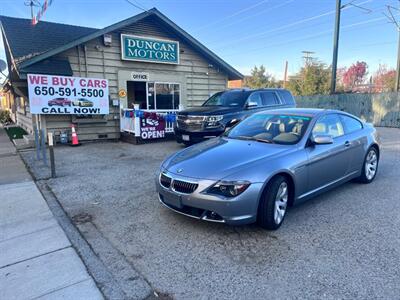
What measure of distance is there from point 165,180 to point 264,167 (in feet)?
4.17

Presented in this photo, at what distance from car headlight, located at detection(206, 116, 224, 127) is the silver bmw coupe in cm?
292

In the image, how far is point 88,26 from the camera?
14641 mm

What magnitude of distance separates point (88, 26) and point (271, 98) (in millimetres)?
10772

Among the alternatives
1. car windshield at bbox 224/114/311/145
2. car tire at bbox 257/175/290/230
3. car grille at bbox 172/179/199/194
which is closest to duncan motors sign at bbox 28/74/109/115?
car windshield at bbox 224/114/311/145

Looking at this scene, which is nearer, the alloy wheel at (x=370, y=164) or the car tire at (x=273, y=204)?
the car tire at (x=273, y=204)

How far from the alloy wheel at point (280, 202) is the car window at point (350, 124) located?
6.95ft

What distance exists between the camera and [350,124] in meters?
5.14

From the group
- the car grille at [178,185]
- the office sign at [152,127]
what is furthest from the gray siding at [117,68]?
the car grille at [178,185]

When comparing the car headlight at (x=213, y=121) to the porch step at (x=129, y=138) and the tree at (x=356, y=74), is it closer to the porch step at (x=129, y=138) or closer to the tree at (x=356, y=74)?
the porch step at (x=129, y=138)

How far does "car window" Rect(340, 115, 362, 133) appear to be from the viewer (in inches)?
197

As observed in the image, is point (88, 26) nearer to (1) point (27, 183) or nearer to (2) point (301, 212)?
(1) point (27, 183)

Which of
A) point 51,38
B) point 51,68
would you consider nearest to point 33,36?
point 51,38

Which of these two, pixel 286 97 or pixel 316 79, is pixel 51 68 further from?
pixel 316 79

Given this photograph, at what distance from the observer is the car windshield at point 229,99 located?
28.6 ft
